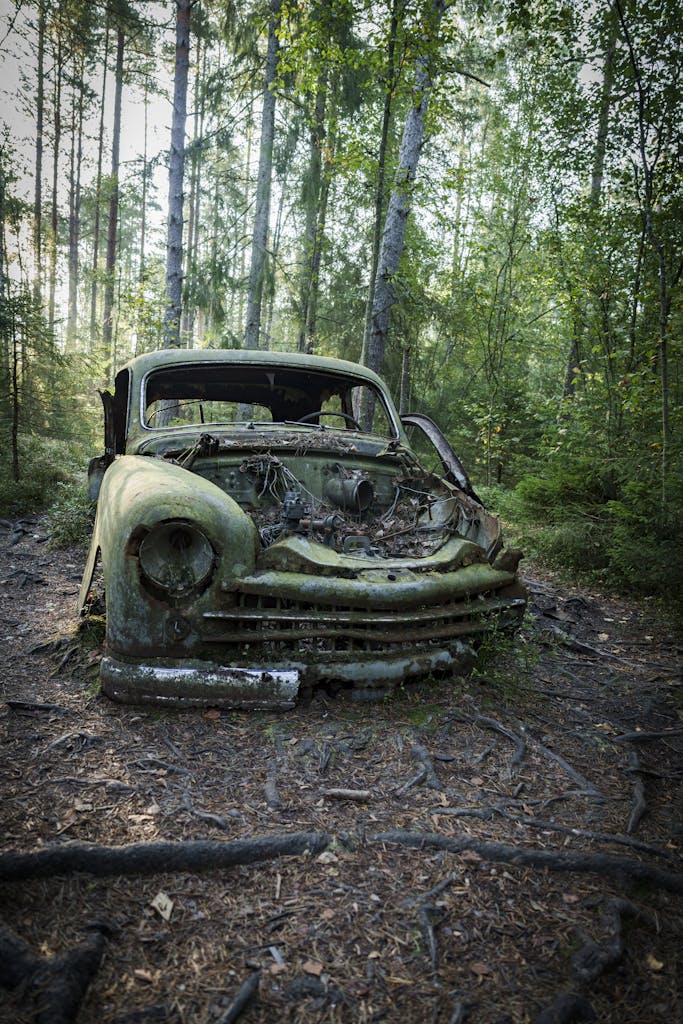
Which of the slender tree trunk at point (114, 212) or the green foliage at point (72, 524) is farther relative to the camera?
the slender tree trunk at point (114, 212)

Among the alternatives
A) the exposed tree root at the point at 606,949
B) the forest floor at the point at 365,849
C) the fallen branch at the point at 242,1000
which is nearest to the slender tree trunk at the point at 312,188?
the forest floor at the point at 365,849

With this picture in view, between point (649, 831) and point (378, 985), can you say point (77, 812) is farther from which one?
point (649, 831)

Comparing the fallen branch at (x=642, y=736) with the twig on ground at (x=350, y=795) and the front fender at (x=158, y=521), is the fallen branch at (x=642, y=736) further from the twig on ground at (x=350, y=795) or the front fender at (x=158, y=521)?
the front fender at (x=158, y=521)

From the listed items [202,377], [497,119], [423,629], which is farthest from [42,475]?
[497,119]

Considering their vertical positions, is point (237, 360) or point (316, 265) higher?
point (316, 265)

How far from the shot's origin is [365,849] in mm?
1780

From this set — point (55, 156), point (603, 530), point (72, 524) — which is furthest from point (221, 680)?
point (55, 156)

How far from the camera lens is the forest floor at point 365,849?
4.32 ft

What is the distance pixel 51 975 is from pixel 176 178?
11.0 meters

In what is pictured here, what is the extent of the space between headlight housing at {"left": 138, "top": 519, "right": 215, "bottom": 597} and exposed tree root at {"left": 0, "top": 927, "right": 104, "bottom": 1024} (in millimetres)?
1229

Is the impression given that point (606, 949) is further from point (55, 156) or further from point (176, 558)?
point (55, 156)

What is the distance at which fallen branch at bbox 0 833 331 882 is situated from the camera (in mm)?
1549

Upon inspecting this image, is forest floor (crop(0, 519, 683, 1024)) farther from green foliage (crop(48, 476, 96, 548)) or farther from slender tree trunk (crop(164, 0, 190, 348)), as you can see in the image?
slender tree trunk (crop(164, 0, 190, 348))

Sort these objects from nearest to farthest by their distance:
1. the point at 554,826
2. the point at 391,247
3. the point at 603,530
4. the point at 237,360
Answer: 1. the point at 554,826
2. the point at 237,360
3. the point at 603,530
4. the point at 391,247
